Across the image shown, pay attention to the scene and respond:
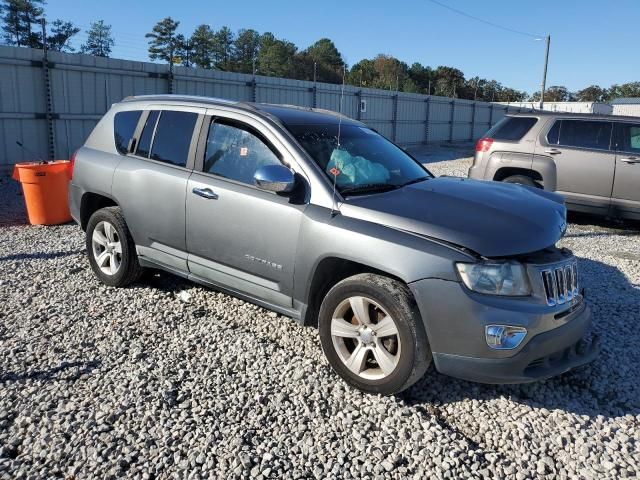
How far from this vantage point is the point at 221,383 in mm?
3480

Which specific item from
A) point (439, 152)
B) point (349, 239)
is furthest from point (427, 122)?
point (349, 239)

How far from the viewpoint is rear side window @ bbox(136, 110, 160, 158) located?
4785 millimetres

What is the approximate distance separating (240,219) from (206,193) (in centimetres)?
42

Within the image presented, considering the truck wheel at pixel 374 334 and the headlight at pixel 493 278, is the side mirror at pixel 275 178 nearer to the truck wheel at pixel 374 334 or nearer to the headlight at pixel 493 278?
the truck wheel at pixel 374 334

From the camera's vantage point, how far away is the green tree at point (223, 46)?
2319 inches

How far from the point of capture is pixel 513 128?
900cm

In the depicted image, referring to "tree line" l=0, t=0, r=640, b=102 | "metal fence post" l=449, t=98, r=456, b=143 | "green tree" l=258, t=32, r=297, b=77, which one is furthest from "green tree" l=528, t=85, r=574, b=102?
"metal fence post" l=449, t=98, r=456, b=143

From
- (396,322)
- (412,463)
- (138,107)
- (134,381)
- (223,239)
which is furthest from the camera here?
(138,107)

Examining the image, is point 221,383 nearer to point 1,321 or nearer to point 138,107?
point 1,321

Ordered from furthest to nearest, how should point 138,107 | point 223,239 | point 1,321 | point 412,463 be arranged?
point 138,107
point 1,321
point 223,239
point 412,463

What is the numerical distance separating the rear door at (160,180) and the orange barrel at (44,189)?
3.24 meters

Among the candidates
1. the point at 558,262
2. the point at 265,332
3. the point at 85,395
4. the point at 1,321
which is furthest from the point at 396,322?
the point at 1,321

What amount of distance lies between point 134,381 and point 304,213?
157 centimetres

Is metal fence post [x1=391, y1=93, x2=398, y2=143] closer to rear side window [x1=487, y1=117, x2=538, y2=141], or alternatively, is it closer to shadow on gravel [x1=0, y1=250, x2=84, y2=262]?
rear side window [x1=487, y1=117, x2=538, y2=141]
